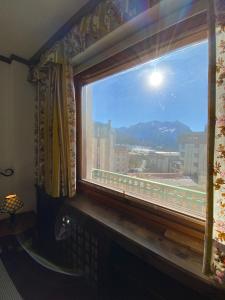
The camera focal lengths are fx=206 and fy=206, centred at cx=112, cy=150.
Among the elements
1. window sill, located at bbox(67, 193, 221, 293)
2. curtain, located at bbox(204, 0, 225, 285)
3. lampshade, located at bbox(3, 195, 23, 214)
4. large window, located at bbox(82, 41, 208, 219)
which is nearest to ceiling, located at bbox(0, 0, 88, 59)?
large window, located at bbox(82, 41, 208, 219)

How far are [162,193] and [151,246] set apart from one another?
341 millimetres

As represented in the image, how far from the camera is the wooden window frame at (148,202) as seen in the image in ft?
3.16

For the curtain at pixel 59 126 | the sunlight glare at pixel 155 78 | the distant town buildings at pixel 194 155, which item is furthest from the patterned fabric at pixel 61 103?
the distant town buildings at pixel 194 155

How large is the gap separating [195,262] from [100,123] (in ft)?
3.88

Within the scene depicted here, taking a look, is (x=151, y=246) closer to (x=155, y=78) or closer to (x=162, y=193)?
(x=162, y=193)

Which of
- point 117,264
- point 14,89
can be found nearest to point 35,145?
point 14,89

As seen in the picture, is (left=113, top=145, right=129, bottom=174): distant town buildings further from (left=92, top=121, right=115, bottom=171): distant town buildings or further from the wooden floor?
the wooden floor

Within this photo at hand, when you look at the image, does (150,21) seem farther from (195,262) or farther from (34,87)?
(34,87)

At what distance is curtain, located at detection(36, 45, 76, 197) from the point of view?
165cm

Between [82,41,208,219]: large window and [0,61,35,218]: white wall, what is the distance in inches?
37.8

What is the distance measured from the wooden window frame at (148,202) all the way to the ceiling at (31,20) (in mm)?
397

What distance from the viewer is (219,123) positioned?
69 centimetres

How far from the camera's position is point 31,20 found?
1.54 meters

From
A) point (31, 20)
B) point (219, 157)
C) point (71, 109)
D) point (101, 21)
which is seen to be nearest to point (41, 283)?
point (71, 109)
